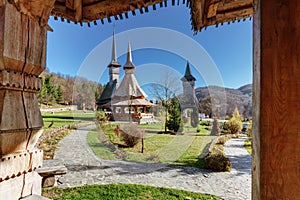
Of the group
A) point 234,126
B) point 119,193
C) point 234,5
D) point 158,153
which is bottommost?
point 158,153

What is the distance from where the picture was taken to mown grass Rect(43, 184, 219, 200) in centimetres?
380

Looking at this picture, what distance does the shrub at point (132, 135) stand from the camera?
9070mm

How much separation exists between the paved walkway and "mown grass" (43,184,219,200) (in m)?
0.35

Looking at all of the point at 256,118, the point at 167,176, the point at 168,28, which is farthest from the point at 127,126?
the point at 256,118

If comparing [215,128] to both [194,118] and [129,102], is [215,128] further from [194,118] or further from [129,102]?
[129,102]

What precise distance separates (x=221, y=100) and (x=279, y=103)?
18199mm

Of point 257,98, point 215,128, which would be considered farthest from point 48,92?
point 257,98

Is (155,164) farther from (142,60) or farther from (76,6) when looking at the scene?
(142,60)

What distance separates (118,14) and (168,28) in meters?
7.58

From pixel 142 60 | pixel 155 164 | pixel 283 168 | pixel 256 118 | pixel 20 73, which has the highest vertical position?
pixel 142 60

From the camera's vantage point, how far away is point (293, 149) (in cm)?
70

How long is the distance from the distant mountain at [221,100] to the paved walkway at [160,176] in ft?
33.7

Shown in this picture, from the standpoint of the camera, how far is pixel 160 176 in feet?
17.6

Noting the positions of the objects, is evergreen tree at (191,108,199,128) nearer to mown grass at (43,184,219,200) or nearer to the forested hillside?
the forested hillside
